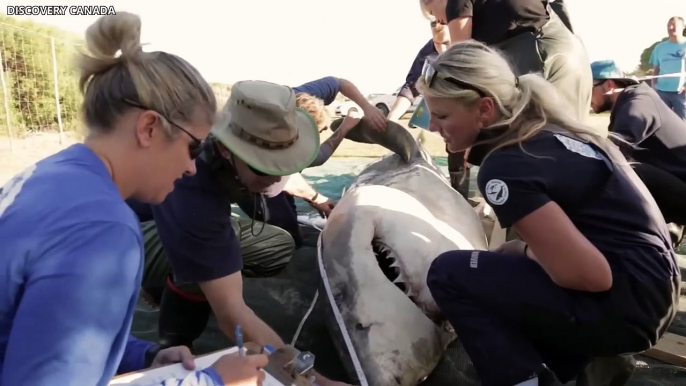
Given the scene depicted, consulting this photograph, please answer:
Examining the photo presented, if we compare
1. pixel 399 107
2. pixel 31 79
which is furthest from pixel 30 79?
pixel 399 107

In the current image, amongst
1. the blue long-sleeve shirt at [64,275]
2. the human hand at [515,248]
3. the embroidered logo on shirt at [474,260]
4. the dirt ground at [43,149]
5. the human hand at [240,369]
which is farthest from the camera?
the dirt ground at [43,149]

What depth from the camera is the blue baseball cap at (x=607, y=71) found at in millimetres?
2827

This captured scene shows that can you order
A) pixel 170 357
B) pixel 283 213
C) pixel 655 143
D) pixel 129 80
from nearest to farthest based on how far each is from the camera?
pixel 129 80
pixel 170 357
pixel 655 143
pixel 283 213

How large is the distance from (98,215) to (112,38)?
14.5 inches

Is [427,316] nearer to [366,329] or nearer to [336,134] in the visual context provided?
[366,329]

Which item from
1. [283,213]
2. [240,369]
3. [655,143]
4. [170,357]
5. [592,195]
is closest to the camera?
[240,369]

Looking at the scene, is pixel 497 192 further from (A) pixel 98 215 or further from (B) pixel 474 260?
(A) pixel 98 215

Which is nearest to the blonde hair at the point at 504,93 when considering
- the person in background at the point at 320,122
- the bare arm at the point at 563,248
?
the bare arm at the point at 563,248

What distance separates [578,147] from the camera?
1.64m

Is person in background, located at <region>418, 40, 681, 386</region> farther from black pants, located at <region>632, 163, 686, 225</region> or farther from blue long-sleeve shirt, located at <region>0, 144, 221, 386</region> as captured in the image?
blue long-sleeve shirt, located at <region>0, 144, 221, 386</region>

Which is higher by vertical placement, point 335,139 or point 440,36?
point 440,36

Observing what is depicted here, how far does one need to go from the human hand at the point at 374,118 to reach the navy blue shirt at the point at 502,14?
534 mm

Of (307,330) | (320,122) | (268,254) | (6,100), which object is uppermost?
(320,122)

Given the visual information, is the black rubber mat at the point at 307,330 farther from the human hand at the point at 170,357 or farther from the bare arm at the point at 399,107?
the bare arm at the point at 399,107
